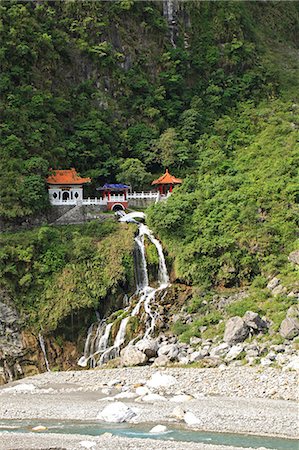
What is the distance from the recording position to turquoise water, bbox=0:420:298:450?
17.9 meters

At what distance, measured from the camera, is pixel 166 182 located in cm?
4400

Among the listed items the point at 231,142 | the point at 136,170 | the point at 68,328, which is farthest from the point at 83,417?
the point at 231,142

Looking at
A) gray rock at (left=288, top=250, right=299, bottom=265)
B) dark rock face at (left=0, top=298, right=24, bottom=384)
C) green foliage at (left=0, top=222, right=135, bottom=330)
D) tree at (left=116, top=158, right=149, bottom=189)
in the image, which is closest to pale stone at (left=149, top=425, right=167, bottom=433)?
dark rock face at (left=0, top=298, right=24, bottom=384)

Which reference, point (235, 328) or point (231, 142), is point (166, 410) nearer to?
point (235, 328)

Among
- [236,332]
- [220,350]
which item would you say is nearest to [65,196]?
[236,332]

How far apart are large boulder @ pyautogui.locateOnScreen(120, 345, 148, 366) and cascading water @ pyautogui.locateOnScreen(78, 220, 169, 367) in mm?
2079

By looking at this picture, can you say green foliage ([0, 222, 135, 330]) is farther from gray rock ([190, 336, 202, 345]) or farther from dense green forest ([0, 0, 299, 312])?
gray rock ([190, 336, 202, 345])

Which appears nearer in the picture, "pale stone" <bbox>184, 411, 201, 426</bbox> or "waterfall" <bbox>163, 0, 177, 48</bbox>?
"pale stone" <bbox>184, 411, 201, 426</bbox>

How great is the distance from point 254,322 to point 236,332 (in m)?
1.08

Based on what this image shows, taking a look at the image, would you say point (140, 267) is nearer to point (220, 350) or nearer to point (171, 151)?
point (220, 350)

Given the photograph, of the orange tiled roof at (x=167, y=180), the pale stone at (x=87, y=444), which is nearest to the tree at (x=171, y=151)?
the orange tiled roof at (x=167, y=180)

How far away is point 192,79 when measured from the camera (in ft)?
189

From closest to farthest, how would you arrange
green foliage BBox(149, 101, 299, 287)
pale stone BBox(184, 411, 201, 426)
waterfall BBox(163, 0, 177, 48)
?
pale stone BBox(184, 411, 201, 426) < green foliage BBox(149, 101, 299, 287) < waterfall BBox(163, 0, 177, 48)

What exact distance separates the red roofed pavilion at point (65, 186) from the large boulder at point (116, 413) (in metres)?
21.8
